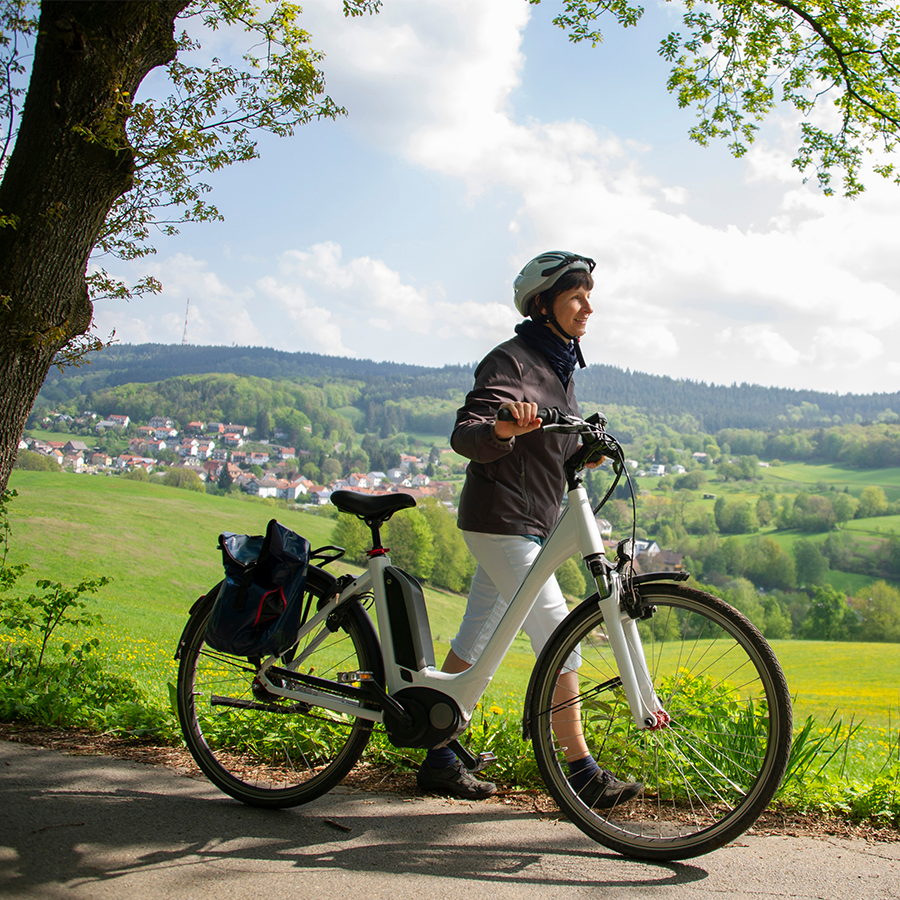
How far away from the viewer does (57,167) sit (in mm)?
3297

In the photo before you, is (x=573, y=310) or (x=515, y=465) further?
(x=573, y=310)

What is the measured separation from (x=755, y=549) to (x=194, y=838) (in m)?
92.6

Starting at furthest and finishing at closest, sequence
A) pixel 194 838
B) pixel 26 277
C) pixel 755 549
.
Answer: pixel 755 549, pixel 26 277, pixel 194 838

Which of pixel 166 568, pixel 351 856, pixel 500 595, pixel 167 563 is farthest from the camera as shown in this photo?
pixel 167 563

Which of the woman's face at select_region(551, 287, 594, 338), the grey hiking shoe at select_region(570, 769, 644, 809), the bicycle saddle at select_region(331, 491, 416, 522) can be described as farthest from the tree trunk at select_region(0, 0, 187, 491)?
the grey hiking shoe at select_region(570, 769, 644, 809)

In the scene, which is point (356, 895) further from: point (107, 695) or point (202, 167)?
point (202, 167)

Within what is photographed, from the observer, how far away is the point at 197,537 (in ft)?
194

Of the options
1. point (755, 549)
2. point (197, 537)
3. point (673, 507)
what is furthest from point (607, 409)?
point (197, 537)

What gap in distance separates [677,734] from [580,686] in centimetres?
36

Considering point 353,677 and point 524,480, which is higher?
point 524,480

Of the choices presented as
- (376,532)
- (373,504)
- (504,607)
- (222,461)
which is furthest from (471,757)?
(222,461)

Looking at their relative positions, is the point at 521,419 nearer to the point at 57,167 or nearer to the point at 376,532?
the point at 376,532

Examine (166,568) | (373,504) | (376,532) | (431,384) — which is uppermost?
(431,384)

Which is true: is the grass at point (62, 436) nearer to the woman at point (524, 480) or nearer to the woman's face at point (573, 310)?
the woman at point (524, 480)
